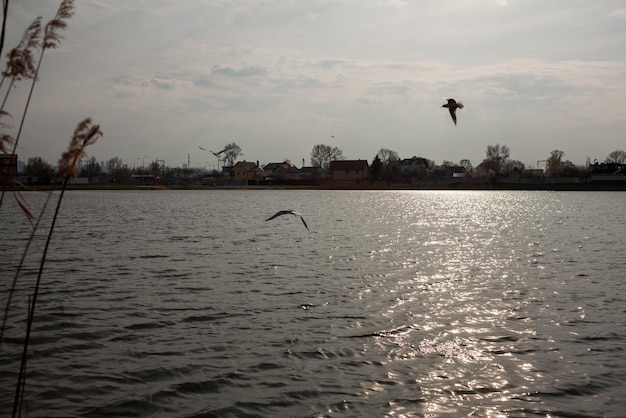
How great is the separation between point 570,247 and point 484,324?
21326 mm

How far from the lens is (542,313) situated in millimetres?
15328

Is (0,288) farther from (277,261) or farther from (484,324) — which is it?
(484,324)

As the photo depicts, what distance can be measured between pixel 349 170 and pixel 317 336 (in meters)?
181

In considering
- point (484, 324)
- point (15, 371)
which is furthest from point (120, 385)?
point (484, 324)

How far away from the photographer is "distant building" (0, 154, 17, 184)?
4402 mm

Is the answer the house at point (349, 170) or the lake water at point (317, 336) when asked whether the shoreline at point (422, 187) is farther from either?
the lake water at point (317, 336)

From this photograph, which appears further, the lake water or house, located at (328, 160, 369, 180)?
house, located at (328, 160, 369, 180)

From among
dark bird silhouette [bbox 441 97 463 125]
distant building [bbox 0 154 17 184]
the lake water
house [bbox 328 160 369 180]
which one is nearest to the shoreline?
house [bbox 328 160 369 180]

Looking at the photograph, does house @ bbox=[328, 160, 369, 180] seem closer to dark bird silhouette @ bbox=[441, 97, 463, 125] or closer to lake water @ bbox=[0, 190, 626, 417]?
lake water @ bbox=[0, 190, 626, 417]

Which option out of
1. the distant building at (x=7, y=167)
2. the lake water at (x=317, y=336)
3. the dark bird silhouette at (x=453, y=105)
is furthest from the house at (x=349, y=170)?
the distant building at (x=7, y=167)

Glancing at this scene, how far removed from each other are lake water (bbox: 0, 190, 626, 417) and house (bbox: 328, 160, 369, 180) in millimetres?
165688

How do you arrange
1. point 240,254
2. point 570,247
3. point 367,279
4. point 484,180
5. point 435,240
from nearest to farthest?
point 367,279
point 240,254
point 570,247
point 435,240
point 484,180

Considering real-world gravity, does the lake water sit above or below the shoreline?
below

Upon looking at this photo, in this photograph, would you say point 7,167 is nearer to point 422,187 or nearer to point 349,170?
point 422,187
